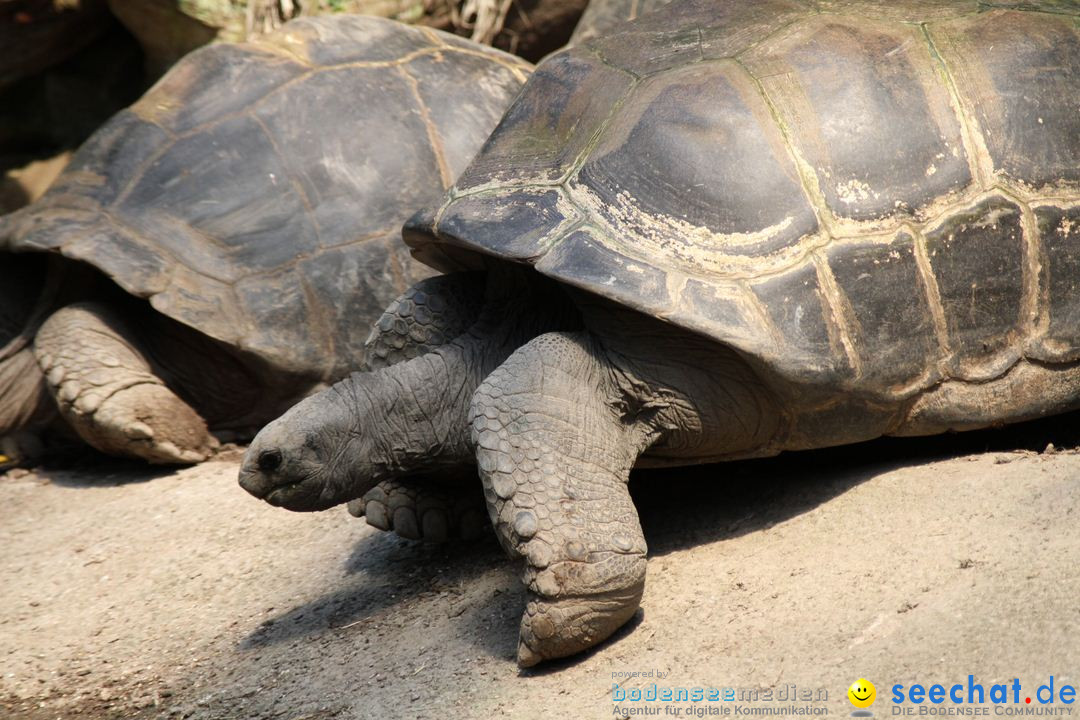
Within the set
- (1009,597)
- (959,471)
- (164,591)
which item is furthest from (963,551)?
(164,591)

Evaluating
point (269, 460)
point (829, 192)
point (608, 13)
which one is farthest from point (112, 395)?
point (608, 13)

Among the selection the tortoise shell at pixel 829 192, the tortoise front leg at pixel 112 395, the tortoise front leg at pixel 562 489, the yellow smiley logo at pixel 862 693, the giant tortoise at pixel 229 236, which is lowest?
the tortoise front leg at pixel 112 395

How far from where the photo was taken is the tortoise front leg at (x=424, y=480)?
386cm

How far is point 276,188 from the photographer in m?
5.27

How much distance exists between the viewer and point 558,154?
3.57 metres

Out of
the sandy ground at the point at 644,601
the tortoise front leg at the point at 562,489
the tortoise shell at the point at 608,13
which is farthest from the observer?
the tortoise shell at the point at 608,13

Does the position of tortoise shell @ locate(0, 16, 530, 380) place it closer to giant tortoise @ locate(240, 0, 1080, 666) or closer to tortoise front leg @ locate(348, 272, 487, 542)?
tortoise front leg @ locate(348, 272, 487, 542)

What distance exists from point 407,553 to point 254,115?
8.12 feet

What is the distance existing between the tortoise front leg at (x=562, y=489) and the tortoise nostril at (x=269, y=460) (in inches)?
24.7

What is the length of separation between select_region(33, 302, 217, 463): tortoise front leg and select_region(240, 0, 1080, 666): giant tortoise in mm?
1804

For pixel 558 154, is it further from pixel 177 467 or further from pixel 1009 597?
pixel 177 467

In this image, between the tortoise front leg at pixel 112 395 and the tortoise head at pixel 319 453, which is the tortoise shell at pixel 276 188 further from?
the tortoise head at pixel 319 453

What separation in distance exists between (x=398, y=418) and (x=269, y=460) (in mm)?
435

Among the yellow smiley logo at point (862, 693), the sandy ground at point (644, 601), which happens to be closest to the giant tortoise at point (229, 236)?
the sandy ground at point (644, 601)
